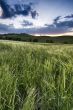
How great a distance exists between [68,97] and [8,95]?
52cm

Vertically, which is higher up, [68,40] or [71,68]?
[71,68]

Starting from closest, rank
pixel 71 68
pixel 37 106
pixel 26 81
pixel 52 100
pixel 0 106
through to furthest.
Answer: pixel 0 106 < pixel 52 100 < pixel 37 106 < pixel 26 81 < pixel 71 68

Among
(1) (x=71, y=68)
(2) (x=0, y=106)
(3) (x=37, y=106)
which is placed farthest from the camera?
(1) (x=71, y=68)

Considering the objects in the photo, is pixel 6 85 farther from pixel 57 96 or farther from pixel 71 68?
pixel 71 68

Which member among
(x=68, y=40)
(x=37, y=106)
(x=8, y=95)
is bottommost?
(x=68, y=40)

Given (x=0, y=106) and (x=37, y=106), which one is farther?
(x=37, y=106)

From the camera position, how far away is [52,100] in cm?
215

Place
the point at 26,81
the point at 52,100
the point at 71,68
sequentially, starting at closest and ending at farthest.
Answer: the point at 52,100
the point at 26,81
the point at 71,68

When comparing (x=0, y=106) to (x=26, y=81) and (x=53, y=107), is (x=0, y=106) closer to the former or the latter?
(x=53, y=107)

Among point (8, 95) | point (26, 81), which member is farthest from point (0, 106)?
point (26, 81)

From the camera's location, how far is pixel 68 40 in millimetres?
62906

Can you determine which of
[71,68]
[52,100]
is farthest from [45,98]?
[71,68]

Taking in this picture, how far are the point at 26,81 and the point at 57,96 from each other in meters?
0.78

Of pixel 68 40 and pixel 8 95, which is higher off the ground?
pixel 8 95
